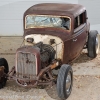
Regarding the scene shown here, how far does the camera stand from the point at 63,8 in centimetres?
683

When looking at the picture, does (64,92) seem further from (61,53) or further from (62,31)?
(62,31)

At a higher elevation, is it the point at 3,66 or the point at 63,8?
the point at 63,8

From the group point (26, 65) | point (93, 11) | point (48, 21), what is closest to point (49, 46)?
point (48, 21)

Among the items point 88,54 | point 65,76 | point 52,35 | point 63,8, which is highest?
point 63,8

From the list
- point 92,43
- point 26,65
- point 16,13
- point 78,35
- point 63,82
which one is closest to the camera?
point 63,82

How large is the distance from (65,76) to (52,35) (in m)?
1.21

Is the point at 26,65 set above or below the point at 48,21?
below

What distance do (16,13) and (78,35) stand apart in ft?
15.2

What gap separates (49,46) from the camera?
247 inches

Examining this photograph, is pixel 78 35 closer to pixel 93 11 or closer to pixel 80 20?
pixel 80 20

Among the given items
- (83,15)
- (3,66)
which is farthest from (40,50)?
(83,15)

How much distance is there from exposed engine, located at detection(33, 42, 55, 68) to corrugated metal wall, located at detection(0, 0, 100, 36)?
4866 millimetres

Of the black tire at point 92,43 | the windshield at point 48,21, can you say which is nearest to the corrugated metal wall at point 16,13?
the black tire at point 92,43

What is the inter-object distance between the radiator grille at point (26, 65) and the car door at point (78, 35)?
1.37 m
